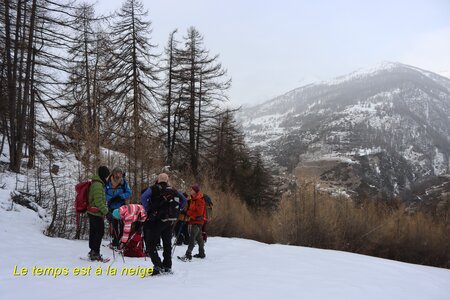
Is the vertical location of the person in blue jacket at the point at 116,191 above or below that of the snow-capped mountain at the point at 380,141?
below

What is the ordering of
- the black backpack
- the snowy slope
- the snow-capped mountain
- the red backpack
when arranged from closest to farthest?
the snowy slope, the black backpack, the red backpack, the snow-capped mountain

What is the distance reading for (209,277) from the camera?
6.42 meters

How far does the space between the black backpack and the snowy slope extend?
1058 mm

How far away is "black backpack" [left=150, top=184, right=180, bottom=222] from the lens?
20.7 feet

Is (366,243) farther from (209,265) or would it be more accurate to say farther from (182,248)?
(209,265)

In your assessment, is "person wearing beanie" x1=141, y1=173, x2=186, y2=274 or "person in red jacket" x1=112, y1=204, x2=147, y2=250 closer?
"person wearing beanie" x1=141, y1=173, x2=186, y2=274

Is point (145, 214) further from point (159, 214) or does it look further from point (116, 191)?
point (116, 191)

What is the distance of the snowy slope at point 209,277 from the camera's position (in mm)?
5133

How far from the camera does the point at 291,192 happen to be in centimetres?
1738

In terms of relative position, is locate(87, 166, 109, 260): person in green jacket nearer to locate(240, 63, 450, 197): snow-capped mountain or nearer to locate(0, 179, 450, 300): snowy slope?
locate(0, 179, 450, 300): snowy slope

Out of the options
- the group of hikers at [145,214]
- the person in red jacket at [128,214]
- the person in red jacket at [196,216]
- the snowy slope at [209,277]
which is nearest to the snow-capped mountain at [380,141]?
the snowy slope at [209,277]

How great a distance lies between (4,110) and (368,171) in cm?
12573

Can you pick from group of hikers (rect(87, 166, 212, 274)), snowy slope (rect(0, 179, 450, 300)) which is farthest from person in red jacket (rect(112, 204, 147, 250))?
snowy slope (rect(0, 179, 450, 300))

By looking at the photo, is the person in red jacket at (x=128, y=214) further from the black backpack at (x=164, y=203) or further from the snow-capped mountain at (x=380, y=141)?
the snow-capped mountain at (x=380, y=141)
